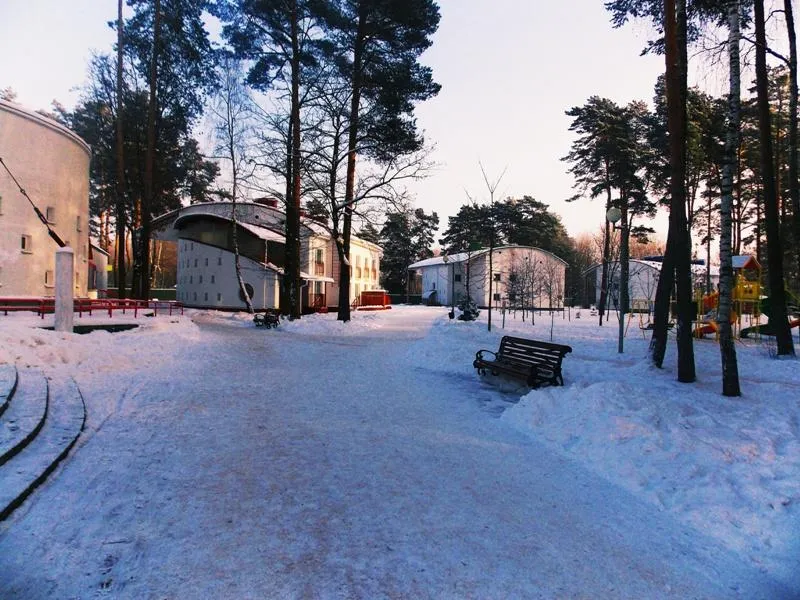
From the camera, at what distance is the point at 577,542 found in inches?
138

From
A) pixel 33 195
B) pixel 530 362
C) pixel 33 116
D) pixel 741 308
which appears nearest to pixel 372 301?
pixel 33 195

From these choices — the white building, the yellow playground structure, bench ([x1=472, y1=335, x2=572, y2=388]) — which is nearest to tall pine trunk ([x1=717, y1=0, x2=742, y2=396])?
bench ([x1=472, y1=335, x2=572, y2=388])

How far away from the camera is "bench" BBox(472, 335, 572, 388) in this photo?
26.6 feet

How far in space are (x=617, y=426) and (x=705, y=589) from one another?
101 inches

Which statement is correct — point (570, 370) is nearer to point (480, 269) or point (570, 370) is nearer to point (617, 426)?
point (617, 426)

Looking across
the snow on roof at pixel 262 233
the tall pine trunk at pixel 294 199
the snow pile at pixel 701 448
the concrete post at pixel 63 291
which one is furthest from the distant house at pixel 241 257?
the snow pile at pixel 701 448

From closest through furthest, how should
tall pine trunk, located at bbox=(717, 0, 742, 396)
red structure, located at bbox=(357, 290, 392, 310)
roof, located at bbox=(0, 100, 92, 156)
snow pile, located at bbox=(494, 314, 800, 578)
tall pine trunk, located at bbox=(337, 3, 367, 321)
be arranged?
snow pile, located at bbox=(494, 314, 800, 578) → tall pine trunk, located at bbox=(717, 0, 742, 396) → roof, located at bbox=(0, 100, 92, 156) → tall pine trunk, located at bbox=(337, 3, 367, 321) → red structure, located at bbox=(357, 290, 392, 310)

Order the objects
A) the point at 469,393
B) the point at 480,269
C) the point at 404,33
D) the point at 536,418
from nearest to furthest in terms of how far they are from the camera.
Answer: the point at 536,418, the point at 469,393, the point at 404,33, the point at 480,269

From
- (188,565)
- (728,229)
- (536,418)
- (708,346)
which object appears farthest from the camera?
(708,346)

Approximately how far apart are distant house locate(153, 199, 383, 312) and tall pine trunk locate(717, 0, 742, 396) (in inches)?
873

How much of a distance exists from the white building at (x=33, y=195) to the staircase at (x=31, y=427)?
1450 cm

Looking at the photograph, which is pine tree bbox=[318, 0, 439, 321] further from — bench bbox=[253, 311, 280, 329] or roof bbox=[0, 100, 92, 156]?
roof bbox=[0, 100, 92, 156]

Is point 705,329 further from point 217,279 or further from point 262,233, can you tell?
point 217,279

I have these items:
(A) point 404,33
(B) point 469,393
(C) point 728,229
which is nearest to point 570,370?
(B) point 469,393
